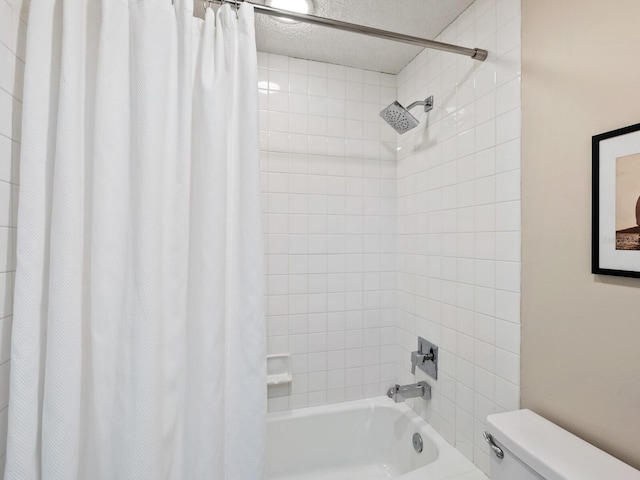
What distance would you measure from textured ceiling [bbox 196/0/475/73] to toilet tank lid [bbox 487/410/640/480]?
56.9 inches

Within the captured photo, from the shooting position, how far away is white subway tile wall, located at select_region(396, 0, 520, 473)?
126 centimetres

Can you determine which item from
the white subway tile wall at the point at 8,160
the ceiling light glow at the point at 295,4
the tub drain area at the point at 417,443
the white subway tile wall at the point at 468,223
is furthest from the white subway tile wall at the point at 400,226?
the white subway tile wall at the point at 8,160

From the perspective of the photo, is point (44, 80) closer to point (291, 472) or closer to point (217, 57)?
point (217, 57)

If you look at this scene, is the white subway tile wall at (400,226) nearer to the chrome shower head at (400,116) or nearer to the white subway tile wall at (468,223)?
the white subway tile wall at (468,223)

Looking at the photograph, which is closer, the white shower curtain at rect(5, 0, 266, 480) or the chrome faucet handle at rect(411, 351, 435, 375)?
the white shower curtain at rect(5, 0, 266, 480)

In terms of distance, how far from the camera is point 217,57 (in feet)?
3.70

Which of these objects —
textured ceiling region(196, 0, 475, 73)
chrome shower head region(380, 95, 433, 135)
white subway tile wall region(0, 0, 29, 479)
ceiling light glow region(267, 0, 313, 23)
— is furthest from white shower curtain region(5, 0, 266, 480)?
chrome shower head region(380, 95, 433, 135)

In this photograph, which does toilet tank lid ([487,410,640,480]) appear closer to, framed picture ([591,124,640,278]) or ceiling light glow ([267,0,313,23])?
framed picture ([591,124,640,278])

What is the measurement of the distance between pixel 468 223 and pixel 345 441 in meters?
1.36

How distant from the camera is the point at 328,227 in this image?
1.93 m

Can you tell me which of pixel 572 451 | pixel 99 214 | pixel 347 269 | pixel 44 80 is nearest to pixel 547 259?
pixel 572 451

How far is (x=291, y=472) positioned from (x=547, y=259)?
1.62 metres

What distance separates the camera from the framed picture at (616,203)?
863 millimetres

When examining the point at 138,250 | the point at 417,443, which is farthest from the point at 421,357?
the point at 138,250
